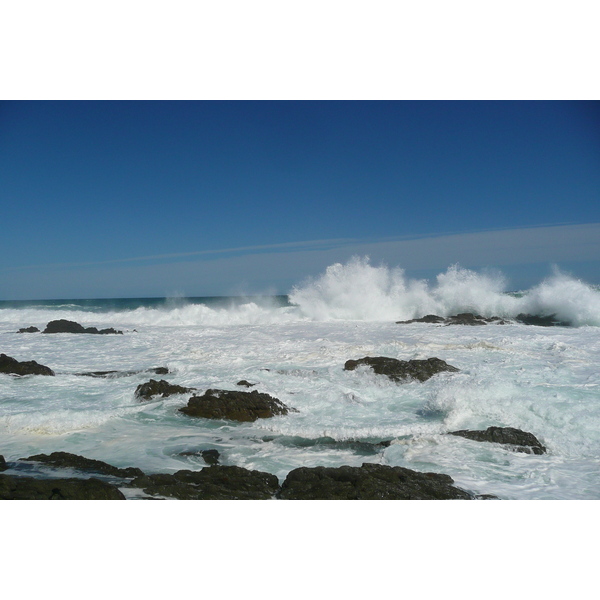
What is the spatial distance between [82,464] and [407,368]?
4.63 m

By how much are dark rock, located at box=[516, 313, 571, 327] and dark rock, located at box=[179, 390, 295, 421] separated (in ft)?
39.9

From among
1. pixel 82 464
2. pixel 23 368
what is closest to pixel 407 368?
pixel 82 464

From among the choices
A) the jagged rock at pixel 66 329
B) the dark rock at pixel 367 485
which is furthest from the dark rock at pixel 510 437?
the jagged rock at pixel 66 329

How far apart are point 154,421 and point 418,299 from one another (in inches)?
593

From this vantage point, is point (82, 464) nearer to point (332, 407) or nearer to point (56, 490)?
point (56, 490)

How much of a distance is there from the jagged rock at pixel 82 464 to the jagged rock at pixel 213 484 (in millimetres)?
213

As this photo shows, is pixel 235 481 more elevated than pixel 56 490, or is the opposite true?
pixel 56 490

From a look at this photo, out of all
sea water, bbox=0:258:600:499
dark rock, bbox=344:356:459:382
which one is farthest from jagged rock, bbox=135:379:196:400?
dark rock, bbox=344:356:459:382

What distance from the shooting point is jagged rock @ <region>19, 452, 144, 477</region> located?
3232mm

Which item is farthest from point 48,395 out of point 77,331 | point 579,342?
point 579,342

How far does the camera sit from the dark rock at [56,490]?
2.62 metres

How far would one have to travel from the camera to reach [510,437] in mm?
3934

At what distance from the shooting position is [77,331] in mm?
12758

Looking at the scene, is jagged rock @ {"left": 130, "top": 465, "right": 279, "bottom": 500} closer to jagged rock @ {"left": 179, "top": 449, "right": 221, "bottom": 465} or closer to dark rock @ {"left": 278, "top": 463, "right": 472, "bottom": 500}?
dark rock @ {"left": 278, "top": 463, "right": 472, "bottom": 500}
